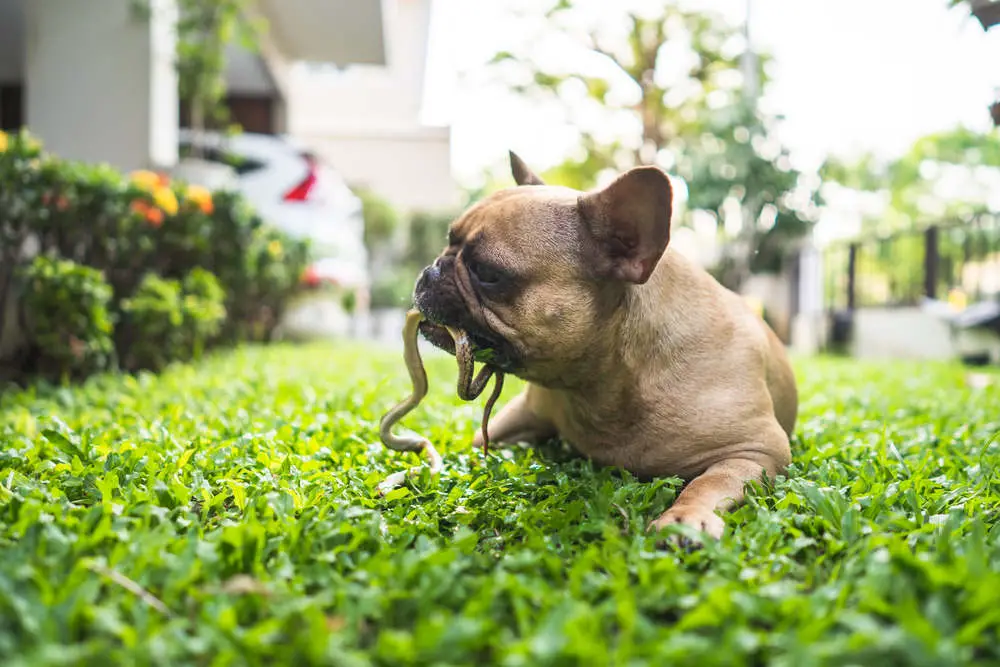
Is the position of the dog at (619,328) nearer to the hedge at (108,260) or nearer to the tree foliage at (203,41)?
the hedge at (108,260)

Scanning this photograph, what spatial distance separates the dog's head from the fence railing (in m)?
8.52

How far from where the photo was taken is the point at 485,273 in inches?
93.9

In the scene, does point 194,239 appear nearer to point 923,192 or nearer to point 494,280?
point 494,280

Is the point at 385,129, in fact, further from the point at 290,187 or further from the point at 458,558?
the point at 458,558

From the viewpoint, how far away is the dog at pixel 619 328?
2332 millimetres

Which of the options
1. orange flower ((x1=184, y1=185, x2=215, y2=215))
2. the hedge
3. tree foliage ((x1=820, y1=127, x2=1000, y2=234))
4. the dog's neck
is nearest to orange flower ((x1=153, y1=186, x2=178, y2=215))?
the hedge

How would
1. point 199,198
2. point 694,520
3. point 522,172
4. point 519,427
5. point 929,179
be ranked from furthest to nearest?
point 929,179
point 199,198
point 519,427
point 522,172
point 694,520

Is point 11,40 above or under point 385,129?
under

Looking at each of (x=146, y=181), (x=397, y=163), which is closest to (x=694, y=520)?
(x=146, y=181)

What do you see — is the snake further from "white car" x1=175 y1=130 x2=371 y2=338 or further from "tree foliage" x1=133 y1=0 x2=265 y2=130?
"white car" x1=175 y1=130 x2=371 y2=338

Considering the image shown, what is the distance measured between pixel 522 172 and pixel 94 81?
5.39 meters

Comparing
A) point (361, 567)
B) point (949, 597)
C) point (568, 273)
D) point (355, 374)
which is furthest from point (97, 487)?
point (355, 374)

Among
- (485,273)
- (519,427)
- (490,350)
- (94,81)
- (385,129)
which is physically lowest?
(519,427)

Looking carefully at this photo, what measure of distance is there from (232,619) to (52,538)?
21.6 inches
